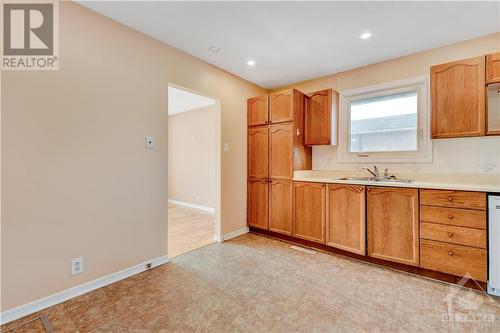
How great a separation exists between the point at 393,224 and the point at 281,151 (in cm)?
164

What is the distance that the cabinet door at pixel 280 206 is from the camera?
3.19 m

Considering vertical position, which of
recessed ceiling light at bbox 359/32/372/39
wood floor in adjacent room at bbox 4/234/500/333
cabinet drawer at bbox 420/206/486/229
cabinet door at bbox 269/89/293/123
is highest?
recessed ceiling light at bbox 359/32/372/39

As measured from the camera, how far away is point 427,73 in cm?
263

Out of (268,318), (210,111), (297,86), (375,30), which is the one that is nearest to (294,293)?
(268,318)

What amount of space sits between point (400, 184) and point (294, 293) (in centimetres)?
155

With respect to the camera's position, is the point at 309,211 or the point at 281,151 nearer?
the point at 309,211

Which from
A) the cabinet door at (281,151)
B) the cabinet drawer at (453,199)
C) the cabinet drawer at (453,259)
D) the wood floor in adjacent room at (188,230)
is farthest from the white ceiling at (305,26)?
the wood floor in adjacent room at (188,230)

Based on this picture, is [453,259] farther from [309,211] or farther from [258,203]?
[258,203]

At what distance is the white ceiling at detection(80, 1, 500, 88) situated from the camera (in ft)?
6.33

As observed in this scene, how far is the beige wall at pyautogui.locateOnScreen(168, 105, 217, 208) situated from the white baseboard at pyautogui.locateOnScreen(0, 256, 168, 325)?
2.75 metres

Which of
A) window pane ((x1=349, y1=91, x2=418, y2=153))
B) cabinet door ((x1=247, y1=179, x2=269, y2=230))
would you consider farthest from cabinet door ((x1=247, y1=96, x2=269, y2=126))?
window pane ((x1=349, y1=91, x2=418, y2=153))

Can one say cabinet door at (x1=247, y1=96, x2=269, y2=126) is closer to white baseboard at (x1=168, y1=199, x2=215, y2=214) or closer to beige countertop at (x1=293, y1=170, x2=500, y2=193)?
beige countertop at (x1=293, y1=170, x2=500, y2=193)

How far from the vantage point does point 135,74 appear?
90.2 inches

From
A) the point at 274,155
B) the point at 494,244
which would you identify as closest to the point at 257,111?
the point at 274,155
